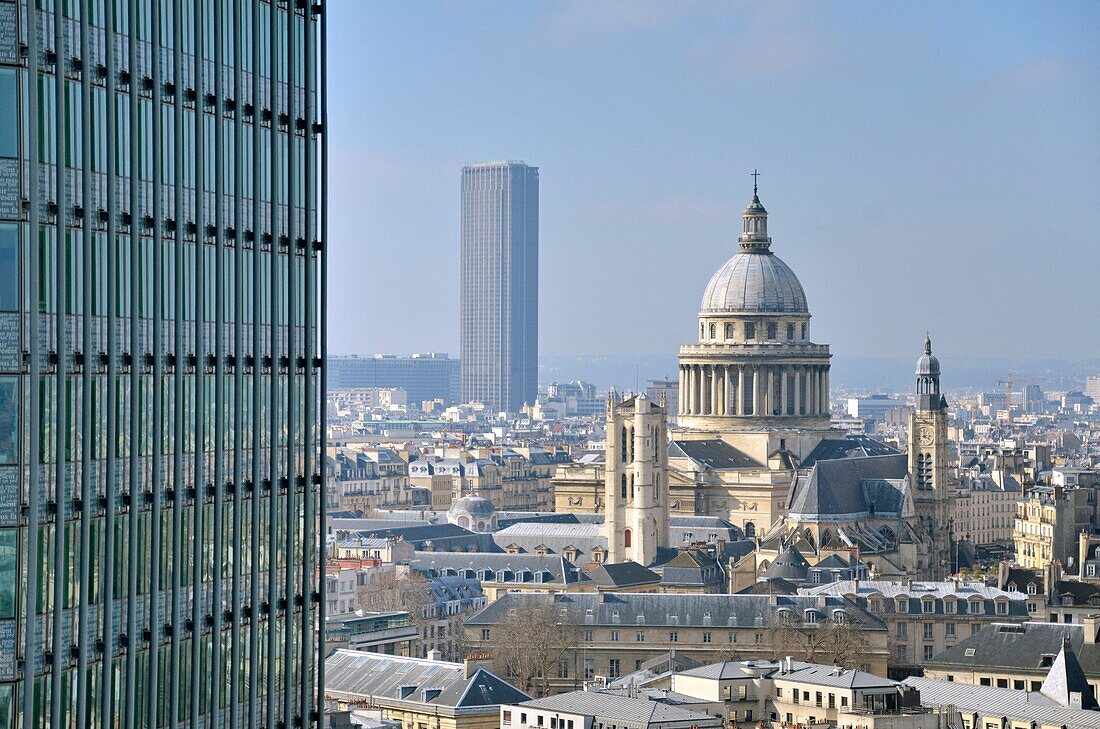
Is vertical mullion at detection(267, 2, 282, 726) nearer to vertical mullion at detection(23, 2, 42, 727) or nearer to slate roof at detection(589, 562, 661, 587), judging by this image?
vertical mullion at detection(23, 2, 42, 727)

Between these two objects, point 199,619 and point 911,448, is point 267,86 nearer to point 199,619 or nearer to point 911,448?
point 199,619

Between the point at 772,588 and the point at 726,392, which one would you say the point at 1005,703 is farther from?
the point at 726,392

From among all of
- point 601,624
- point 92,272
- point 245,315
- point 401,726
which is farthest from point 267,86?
point 601,624

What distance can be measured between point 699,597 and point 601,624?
5.69 metres

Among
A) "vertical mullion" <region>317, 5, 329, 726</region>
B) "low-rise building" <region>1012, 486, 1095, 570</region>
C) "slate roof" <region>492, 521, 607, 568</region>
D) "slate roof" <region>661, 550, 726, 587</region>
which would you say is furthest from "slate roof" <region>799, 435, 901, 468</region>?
"vertical mullion" <region>317, 5, 329, 726</region>

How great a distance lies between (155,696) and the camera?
44.6m

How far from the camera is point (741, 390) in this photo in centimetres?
19062

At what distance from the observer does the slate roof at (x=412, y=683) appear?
90.5m

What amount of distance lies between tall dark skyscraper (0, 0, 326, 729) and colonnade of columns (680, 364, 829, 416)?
449 ft

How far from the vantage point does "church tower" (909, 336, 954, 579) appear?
17250cm

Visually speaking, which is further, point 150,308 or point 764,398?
point 764,398

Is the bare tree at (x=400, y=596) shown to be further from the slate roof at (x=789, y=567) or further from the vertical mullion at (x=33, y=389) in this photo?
the vertical mullion at (x=33, y=389)

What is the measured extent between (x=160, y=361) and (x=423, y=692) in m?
47.8

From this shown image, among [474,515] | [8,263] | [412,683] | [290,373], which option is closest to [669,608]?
[412,683]
